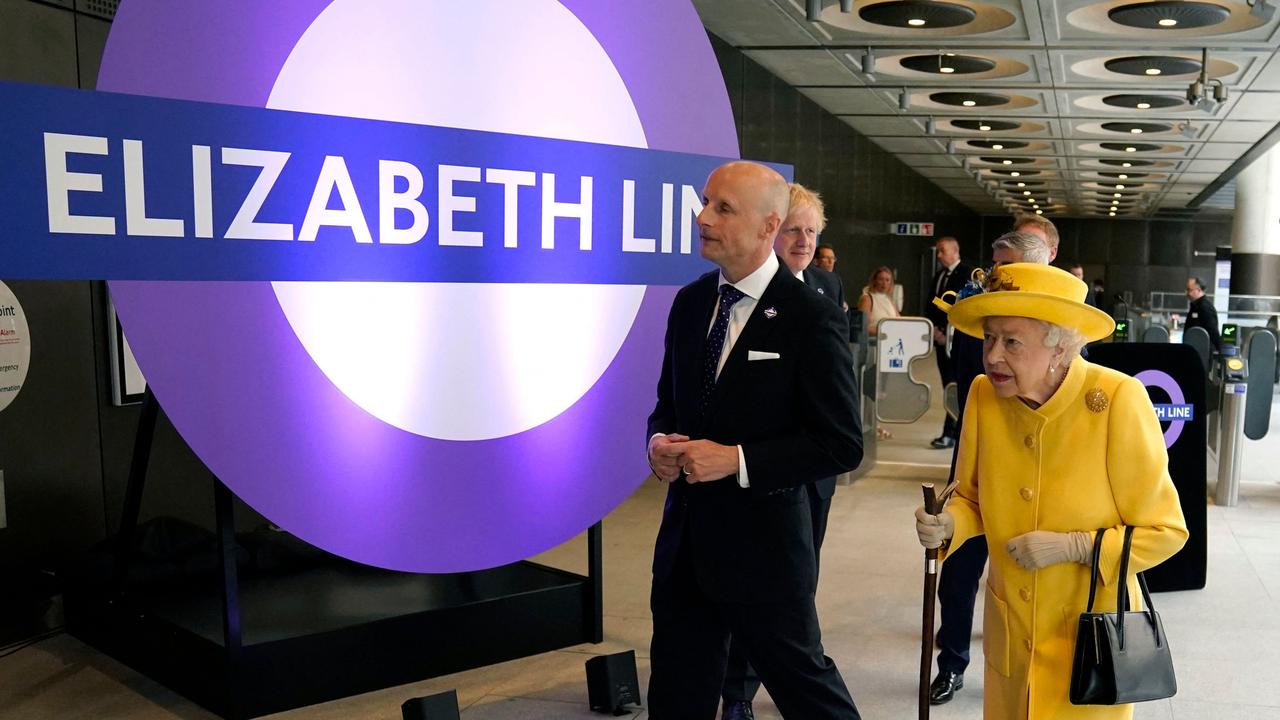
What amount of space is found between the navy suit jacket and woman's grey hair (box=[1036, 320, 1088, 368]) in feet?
1.48

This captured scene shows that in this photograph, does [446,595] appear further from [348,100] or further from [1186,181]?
[1186,181]

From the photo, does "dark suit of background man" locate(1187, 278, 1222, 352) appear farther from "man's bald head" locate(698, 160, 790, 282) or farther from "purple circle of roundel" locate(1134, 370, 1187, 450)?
"man's bald head" locate(698, 160, 790, 282)

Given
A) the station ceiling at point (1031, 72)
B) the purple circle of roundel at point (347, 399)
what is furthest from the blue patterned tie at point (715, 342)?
the station ceiling at point (1031, 72)

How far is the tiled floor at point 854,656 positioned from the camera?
12.0 feet

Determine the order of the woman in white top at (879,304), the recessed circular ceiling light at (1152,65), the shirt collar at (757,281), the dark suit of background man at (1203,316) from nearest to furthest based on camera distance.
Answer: the shirt collar at (757,281) → the woman in white top at (879,304) → the recessed circular ceiling light at (1152,65) → the dark suit of background man at (1203,316)

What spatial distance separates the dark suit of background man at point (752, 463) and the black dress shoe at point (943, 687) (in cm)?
138

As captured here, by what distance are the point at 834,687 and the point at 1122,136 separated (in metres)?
15.8

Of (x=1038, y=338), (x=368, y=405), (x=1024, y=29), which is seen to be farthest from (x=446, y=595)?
(x=1024, y=29)

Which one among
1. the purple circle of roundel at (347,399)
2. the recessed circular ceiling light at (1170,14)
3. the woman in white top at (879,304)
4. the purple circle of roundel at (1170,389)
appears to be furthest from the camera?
the woman in white top at (879,304)

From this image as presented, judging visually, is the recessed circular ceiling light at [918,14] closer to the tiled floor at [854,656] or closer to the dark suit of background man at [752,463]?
the tiled floor at [854,656]

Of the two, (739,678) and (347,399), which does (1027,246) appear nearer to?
(739,678)

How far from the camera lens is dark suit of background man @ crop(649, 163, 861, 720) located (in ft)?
7.89

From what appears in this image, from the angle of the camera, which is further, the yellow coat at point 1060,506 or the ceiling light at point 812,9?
the ceiling light at point 812,9

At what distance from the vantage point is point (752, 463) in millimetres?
2375
